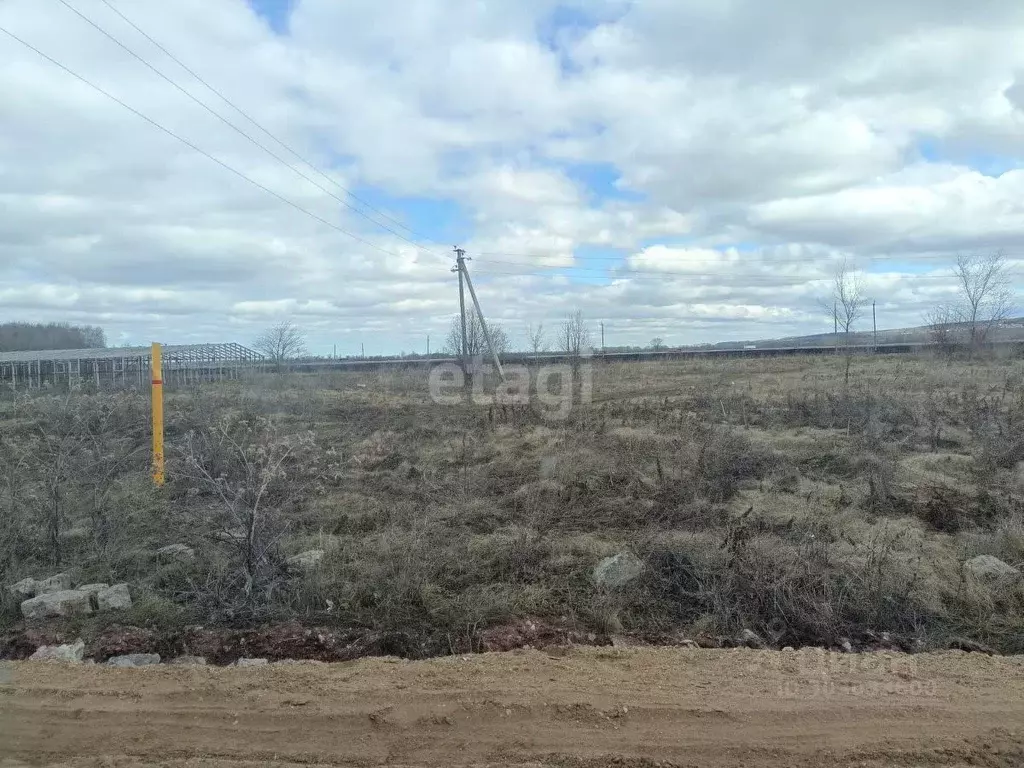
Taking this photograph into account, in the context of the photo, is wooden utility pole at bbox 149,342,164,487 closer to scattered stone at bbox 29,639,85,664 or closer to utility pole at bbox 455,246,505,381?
scattered stone at bbox 29,639,85,664

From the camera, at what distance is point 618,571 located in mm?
6785

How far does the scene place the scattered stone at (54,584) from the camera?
6.66 metres

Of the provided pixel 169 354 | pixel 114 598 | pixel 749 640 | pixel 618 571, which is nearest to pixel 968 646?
pixel 749 640

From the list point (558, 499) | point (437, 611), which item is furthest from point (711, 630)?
point (558, 499)

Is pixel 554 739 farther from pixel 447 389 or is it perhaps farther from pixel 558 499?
pixel 447 389

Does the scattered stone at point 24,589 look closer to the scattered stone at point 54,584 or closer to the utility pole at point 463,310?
the scattered stone at point 54,584

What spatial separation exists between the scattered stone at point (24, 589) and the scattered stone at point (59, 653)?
131cm

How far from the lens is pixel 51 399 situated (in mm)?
17422

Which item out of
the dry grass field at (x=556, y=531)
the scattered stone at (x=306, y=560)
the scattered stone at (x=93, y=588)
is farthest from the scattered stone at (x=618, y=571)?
the scattered stone at (x=93, y=588)

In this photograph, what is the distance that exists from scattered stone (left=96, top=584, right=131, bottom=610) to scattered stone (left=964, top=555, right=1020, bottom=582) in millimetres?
7318

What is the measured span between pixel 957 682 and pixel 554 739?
8.31ft

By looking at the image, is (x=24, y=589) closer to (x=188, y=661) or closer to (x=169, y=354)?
(x=188, y=661)

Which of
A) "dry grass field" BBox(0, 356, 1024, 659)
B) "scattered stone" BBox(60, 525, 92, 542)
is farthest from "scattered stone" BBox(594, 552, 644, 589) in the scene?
"scattered stone" BBox(60, 525, 92, 542)

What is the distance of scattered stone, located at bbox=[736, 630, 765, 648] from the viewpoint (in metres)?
5.50
